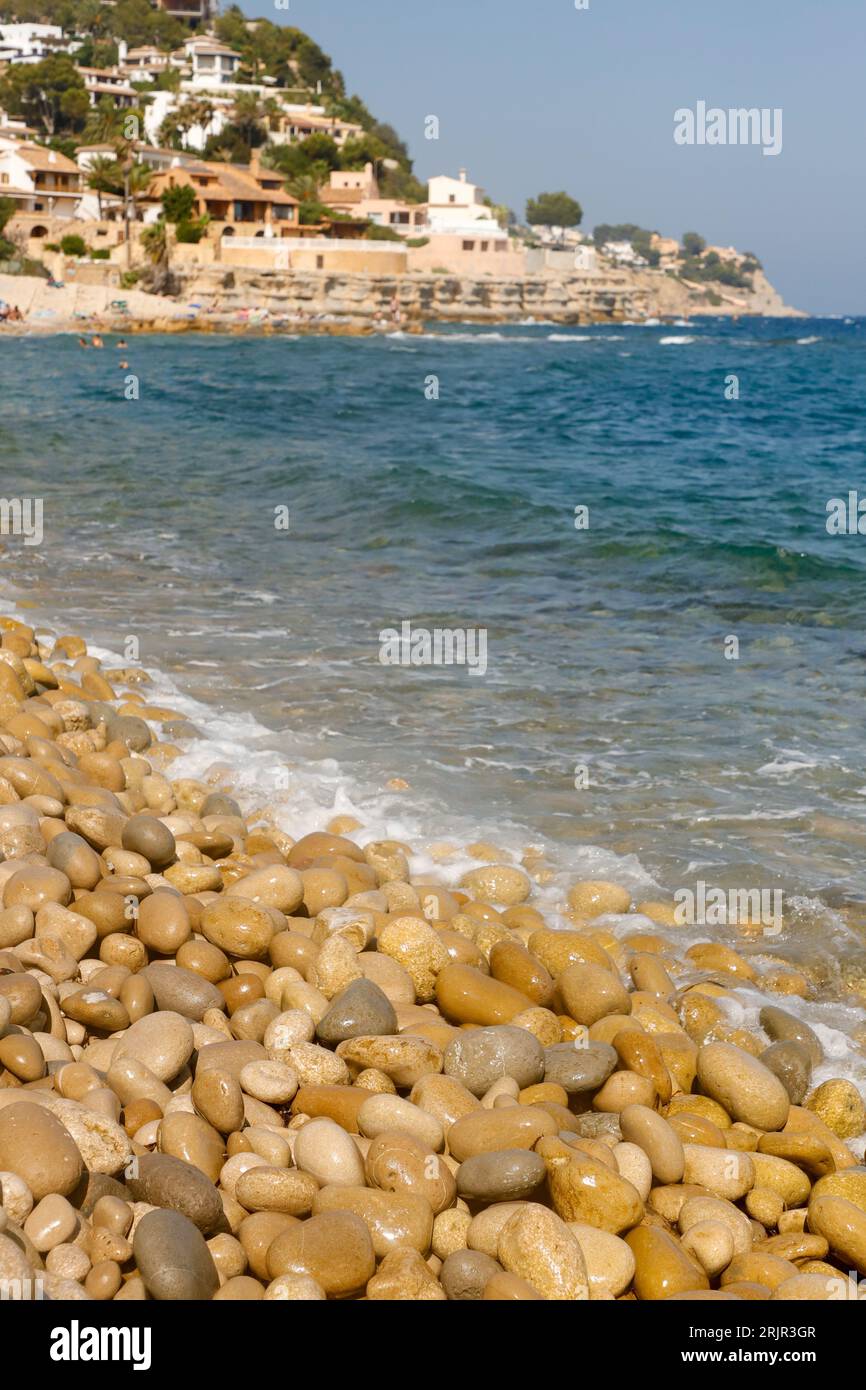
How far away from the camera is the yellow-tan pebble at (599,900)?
6902 millimetres

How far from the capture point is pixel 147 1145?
4.25m

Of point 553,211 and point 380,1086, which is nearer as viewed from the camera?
point 380,1086

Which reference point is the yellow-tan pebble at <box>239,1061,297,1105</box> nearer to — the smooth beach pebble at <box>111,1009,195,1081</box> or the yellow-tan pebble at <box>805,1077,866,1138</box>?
the smooth beach pebble at <box>111,1009,195,1081</box>

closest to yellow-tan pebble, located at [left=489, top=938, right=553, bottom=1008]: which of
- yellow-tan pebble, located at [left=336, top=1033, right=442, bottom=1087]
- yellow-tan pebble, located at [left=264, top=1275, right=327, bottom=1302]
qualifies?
yellow-tan pebble, located at [left=336, top=1033, right=442, bottom=1087]

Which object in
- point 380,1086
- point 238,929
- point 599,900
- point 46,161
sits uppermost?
point 46,161

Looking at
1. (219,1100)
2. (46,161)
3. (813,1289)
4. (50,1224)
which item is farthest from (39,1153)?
(46,161)

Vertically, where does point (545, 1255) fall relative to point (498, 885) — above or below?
below

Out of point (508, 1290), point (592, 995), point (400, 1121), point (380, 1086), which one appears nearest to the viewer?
point (508, 1290)

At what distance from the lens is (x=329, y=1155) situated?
421 centimetres

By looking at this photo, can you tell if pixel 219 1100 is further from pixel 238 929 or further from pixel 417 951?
pixel 417 951

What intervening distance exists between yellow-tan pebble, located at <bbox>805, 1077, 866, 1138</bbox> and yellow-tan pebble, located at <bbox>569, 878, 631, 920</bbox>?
183cm

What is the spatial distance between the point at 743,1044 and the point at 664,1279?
1.75 metres

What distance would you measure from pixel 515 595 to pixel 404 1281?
1077 cm
